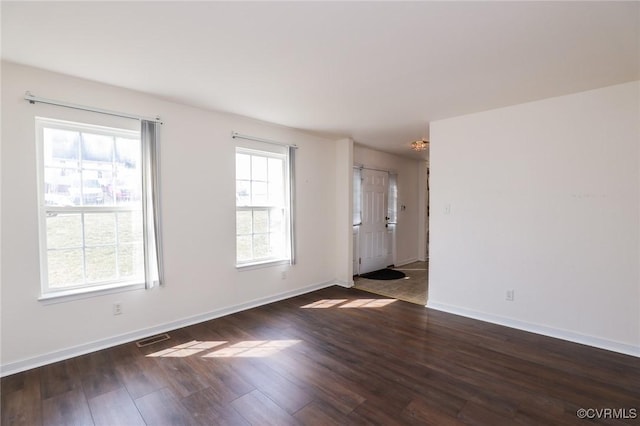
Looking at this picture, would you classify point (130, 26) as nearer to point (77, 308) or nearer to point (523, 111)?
point (77, 308)

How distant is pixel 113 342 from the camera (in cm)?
287

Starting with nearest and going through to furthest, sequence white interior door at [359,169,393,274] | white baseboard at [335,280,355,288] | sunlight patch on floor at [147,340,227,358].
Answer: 1. sunlight patch on floor at [147,340,227,358]
2. white baseboard at [335,280,355,288]
3. white interior door at [359,169,393,274]

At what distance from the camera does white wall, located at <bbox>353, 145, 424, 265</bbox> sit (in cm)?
629

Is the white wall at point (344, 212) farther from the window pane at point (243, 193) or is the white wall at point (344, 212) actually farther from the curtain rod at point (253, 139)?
the window pane at point (243, 193)

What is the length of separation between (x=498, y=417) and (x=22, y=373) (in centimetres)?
364

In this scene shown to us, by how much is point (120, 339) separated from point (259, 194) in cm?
227

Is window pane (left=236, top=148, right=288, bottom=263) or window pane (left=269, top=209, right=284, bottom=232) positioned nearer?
window pane (left=236, top=148, right=288, bottom=263)

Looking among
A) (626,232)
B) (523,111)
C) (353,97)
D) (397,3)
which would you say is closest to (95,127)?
(353,97)

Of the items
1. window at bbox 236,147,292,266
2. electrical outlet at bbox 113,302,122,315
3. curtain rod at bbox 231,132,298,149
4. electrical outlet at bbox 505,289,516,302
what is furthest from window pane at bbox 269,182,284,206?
electrical outlet at bbox 505,289,516,302

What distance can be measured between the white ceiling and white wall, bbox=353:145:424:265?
10.0ft

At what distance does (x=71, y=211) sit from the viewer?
106 inches

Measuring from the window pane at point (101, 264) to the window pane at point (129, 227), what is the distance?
0.15 metres

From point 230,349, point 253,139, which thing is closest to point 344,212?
point 253,139

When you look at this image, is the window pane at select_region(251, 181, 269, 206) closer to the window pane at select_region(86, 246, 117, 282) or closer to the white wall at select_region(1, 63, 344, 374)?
the white wall at select_region(1, 63, 344, 374)
